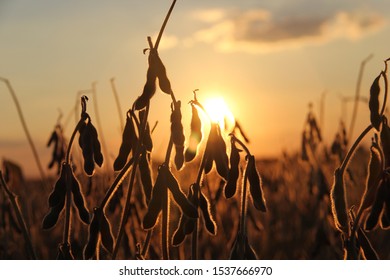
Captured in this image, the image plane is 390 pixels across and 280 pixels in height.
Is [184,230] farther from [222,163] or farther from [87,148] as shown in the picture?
[87,148]

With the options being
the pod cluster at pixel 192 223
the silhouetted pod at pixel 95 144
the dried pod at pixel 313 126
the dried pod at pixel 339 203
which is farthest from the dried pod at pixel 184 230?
the dried pod at pixel 313 126

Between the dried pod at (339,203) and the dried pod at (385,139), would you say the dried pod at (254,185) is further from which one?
the dried pod at (385,139)

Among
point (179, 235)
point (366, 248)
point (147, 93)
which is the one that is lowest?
point (366, 248)

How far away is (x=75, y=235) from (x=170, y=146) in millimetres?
1725

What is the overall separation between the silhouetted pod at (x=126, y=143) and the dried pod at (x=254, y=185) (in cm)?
38

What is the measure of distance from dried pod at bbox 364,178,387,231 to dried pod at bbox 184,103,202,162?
591 mm

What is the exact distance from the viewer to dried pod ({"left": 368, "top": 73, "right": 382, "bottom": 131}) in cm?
222

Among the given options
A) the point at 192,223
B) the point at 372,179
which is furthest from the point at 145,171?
the point at 372,179

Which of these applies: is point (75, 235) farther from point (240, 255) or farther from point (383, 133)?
point (383, 133)

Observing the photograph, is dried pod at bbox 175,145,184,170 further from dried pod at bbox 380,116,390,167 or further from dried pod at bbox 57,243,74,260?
dried pod at bbox 380,116,390,167

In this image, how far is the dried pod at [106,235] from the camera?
7.50ft

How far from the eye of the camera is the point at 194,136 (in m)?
2.31

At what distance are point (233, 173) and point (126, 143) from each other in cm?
36
